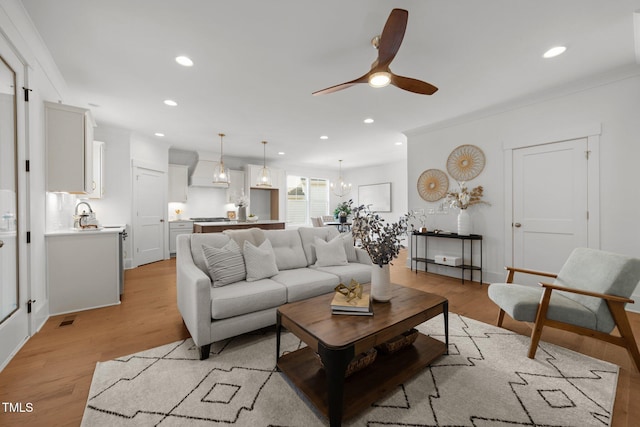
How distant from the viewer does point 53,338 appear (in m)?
2.41

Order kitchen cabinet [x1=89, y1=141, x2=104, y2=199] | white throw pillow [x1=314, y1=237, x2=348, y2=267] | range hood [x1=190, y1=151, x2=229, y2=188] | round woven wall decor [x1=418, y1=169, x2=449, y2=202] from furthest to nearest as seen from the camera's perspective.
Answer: range hood [x1=190, y1=151, x2=229, y2=188], round woven wall decor [x1=418, y1=169, x2=449, y2=202], kitchen cabinet [x1=89, y1=141, x2=104, y2=199], white throw pillow [x1=314, y1=237, x2=348, y2=267]

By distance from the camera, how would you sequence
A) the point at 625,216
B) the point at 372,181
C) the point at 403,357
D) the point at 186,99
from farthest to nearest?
the point at 372,181
the point at 186,99
the point at 625,216
the point at 403,357

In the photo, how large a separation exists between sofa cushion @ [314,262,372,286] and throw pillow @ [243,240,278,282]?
0.64 meters

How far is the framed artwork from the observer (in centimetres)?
829

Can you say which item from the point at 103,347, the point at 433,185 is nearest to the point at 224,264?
the point at 103,347

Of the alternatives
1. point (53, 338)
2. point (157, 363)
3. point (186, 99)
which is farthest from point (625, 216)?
point (53, 338)

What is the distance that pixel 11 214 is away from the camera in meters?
2.16

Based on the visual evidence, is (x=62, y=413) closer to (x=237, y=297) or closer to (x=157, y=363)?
(x=157, y=363)

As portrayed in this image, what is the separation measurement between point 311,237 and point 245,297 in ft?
4.70

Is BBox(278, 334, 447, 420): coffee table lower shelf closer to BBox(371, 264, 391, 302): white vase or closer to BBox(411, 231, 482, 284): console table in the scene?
BBox(371, 264, 391, 302): white vase

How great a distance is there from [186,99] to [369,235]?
3.28 meters

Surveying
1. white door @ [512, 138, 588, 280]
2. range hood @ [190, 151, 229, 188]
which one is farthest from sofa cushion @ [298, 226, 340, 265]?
range hood @ [190, 151, 229, 188]

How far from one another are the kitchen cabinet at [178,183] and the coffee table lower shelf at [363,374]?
5871mm

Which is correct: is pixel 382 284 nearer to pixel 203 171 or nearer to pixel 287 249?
pixel 287 249
